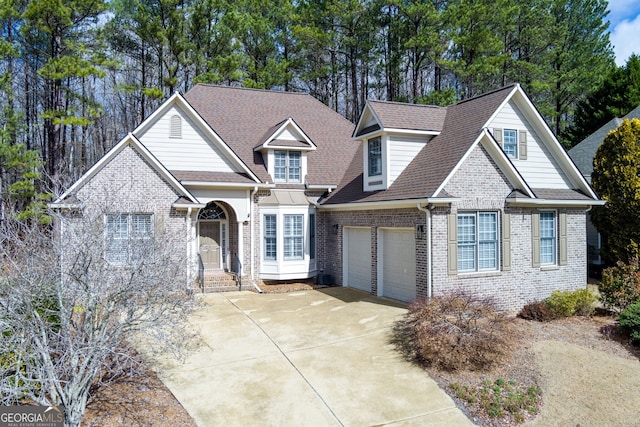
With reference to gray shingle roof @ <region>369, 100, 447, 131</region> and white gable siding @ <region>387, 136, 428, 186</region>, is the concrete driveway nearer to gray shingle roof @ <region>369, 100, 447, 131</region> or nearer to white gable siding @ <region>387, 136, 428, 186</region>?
white gable siding @ <region>387, 136, 428, 186</region>

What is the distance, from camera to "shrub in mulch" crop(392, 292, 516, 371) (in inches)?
372

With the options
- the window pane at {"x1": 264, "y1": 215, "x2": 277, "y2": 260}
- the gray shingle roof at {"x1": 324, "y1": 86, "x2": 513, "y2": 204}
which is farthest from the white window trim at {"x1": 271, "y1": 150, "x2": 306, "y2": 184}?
the gray shingle roof at {"x1": 324, "y1": 86, "x2": 513, "y2": 204}

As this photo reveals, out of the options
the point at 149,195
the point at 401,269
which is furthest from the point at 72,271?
the point at 401,269

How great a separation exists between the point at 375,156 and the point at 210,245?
25.6 feet

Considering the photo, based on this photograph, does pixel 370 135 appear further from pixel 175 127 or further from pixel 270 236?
pixel 175 127

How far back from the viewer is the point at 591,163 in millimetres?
23500

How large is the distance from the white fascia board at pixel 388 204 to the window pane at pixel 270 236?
216cm

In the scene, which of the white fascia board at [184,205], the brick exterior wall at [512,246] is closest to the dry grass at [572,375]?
the brick exterior wall at [512,246]

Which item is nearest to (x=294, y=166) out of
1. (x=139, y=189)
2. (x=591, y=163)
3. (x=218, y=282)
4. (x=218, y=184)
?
(x=218, y=184)

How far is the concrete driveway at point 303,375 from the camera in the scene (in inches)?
307

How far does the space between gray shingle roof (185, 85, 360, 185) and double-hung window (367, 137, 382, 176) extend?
3.34m

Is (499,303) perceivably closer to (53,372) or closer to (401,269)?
(401,269)

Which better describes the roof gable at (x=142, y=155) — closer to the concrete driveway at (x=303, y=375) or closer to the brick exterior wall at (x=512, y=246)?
the concrete driveway at (x=303, y=375)

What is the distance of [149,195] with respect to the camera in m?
15.1
